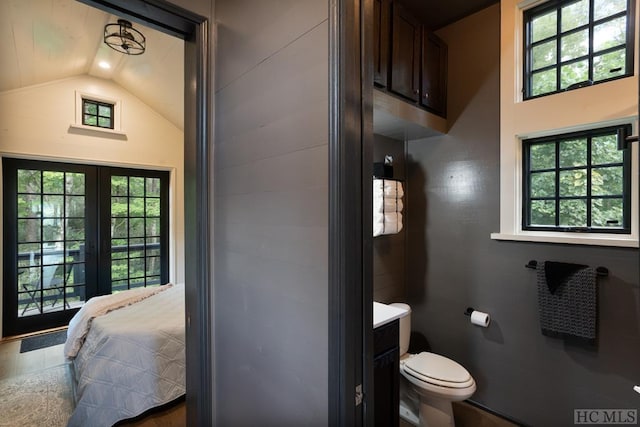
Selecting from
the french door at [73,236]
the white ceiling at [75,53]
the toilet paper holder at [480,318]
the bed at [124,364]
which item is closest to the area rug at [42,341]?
the french door at [73,236]

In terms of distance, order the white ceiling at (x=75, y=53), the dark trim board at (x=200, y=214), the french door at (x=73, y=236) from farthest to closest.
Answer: the french door at (x=73, y=236) < the white ceiling at (x=75, y=53) < the dark trim board at (x=200, y=214)

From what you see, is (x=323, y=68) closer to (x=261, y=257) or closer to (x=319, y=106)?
(x=319, y=106)

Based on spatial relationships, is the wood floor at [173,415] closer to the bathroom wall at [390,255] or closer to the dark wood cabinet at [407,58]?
the bathroom wall at [390,255]

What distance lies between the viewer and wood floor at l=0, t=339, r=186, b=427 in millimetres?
2061

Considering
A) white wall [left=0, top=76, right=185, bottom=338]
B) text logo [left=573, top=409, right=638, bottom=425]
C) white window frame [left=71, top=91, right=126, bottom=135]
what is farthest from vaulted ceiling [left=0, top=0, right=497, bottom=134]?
text logo [left=573, top=409, right=638, bottom=425]

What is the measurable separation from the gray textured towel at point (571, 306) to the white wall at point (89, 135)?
4.43 m

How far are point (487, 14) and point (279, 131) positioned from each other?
7.10ft

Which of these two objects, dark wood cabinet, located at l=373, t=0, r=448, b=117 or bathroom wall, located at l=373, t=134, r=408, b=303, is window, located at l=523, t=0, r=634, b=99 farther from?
bathroom wall, located at l=373, t=134, r=408, b=303

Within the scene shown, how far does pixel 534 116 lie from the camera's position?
1.98m

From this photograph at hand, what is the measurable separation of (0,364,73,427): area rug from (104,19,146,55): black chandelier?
292cm

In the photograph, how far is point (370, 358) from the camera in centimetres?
82

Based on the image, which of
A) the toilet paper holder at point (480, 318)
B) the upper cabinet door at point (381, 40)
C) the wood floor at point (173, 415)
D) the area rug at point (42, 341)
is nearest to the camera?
the upper cabinet door at point (381, 40)

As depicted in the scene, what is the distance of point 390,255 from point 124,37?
294 cm

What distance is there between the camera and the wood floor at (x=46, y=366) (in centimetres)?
206
